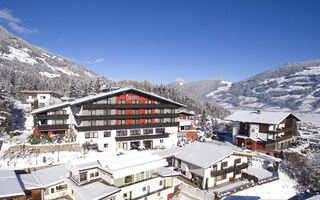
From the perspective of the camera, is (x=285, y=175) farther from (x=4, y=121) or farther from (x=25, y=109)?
(x=25, y=109)

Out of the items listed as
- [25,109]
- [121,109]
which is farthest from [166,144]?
[25,109]

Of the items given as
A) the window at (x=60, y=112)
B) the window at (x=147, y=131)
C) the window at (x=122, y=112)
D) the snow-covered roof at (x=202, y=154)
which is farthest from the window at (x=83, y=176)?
the window at (x=60, y=112)

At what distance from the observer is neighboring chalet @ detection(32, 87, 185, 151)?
3547cm

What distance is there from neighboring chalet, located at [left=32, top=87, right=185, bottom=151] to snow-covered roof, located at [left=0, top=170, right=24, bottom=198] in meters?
14.4

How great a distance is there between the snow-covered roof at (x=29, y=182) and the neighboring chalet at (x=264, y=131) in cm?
4106

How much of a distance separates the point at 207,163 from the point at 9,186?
21.1m

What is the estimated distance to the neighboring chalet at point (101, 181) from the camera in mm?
19000

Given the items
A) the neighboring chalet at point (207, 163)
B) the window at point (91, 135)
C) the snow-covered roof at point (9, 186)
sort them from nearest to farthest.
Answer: the snow-covered roof at point (9, 186) → the neighboring chalet at point (207, 163) → the window at point (91, 135)

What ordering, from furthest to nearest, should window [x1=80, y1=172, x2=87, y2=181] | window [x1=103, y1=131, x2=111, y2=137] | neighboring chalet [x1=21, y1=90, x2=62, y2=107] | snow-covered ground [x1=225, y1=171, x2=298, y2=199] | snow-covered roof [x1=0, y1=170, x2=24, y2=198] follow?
neighboring chalet [x1=21, y1=90, x2=62, y2=107], window [x1=103, y1=131, x2=111, y2=137], snow-covered ground [x1=225, y1=171, x2=298, y2=199], window [x1=80, y1=172, x2=87, y2=181], snow-covered roof [x1=0, y1=170, x2=24, y2=198]

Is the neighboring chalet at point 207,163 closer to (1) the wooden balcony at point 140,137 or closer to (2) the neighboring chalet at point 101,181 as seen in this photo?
(2) the neighboring chalet at point 101,181

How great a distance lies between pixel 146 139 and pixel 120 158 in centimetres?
1720

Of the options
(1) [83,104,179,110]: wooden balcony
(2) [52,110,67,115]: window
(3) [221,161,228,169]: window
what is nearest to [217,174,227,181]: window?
(3) [221,161,228,169]: window

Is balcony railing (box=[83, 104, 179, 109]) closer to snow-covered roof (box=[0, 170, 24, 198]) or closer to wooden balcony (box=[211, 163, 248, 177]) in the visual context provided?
snow-covered roof (box=[0, 170, 24, 198])

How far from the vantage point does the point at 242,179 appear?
102 feet
